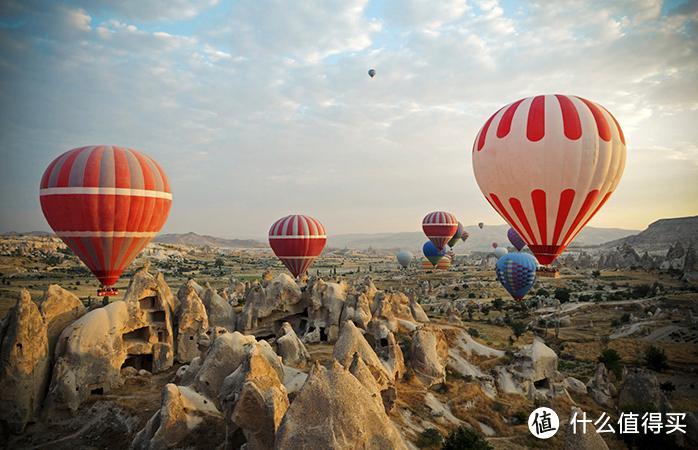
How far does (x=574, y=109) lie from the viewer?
55.5 ft

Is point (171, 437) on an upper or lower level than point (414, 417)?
upper

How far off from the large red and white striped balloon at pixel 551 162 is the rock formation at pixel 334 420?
12805 mm

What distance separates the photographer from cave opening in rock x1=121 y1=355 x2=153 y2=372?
18.7 m

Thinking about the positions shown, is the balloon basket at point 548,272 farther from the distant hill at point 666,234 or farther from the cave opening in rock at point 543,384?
the distant hill at point 666,234

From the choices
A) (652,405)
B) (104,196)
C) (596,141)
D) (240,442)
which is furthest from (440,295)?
(240,442)

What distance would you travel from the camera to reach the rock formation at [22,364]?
516 inches

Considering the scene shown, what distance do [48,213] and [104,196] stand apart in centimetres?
313

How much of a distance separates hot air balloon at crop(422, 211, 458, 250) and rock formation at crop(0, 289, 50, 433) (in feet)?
180

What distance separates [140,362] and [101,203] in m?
7.42

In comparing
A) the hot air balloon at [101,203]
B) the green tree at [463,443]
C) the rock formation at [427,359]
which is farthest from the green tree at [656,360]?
the hot air balloon at [101,203]

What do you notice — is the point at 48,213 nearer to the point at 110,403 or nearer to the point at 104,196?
the point at 104,196

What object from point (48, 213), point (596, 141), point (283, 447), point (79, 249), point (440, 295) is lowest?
point (440, 295)

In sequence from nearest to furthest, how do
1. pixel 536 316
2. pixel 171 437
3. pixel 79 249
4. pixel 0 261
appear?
pixel 171 437 → pixel 79 249 → pixel 536 316 → pixel 0 261

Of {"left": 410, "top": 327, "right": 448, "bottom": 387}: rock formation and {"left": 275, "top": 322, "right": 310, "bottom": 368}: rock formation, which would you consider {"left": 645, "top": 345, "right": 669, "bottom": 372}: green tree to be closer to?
{"left": 410, "top": 327, "right": 448, "bottom": 387}: rock formation
